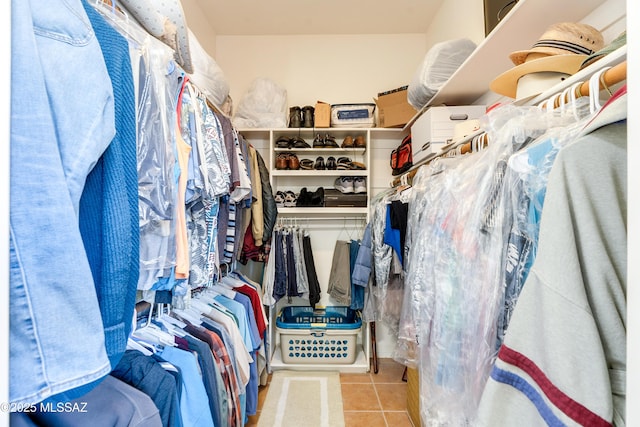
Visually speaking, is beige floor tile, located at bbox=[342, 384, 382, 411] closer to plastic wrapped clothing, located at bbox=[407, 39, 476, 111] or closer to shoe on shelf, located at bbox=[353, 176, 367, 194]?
shoe on shelf, located at bbox=[353, 176, 367, 194]

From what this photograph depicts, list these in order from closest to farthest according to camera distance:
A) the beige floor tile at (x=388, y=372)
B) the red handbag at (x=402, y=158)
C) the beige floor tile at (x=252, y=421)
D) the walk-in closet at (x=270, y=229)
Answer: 1. the walk-in closet at (x=270, y=229)
2. the beige floor tile at (x=252, y=421)
3. the red handbag at (x=402, y=158)
4. the beige floor tile at (x=388, y=372)

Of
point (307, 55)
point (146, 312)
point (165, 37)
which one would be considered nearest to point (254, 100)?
point (307, 55)

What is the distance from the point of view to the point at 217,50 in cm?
311

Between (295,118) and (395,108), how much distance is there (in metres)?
0.86

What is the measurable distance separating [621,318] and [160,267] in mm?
1027

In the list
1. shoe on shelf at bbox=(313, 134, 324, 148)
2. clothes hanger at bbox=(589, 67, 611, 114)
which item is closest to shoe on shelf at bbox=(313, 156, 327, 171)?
shoe on shelf at bbox=(313, 134, 324, 148)

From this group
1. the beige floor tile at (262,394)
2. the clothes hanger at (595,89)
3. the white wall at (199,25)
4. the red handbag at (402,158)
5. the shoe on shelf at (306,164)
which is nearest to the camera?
the clothes hanger at (595,89)

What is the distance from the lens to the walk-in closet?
0.43 m

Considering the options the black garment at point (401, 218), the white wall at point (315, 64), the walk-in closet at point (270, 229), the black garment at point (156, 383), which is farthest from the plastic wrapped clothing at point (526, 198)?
the white wall at point (315, 64)

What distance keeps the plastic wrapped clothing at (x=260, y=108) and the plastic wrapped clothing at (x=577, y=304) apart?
2.48 meters

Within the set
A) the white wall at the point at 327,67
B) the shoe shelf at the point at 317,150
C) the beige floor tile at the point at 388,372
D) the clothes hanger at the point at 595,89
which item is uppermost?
the white wall at the point at 327,67

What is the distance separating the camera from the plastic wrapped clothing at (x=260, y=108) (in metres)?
2.77

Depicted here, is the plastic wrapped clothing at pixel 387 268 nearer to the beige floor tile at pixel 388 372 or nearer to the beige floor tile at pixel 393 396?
the beige floor tile at pixel 393 396

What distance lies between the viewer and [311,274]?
279 centimetres
